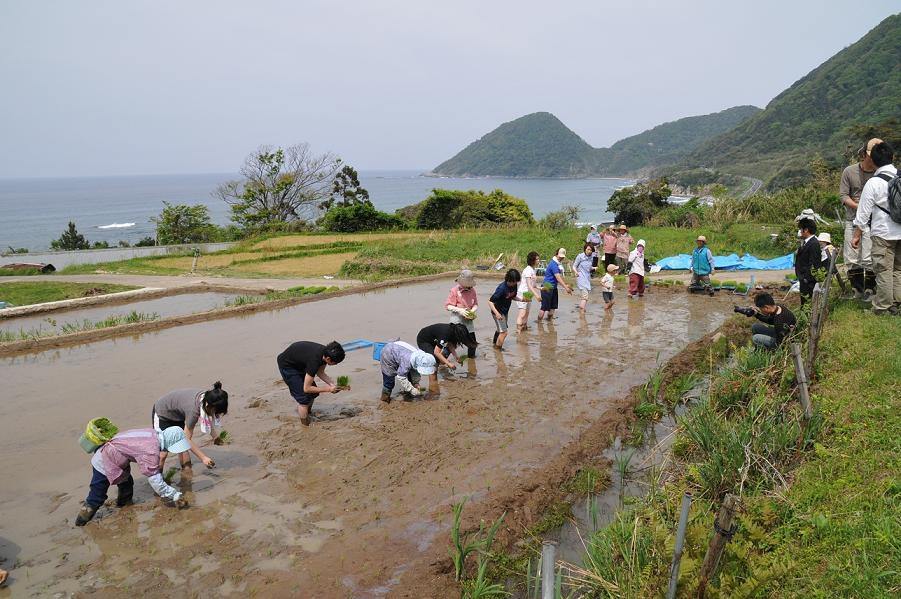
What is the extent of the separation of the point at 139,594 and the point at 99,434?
172 centimetres

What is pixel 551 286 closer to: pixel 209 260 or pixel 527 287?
pixel 527 287

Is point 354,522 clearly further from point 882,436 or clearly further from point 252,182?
point 252,182

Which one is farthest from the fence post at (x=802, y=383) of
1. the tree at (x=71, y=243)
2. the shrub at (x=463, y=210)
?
the tree at (x=71, y=243)

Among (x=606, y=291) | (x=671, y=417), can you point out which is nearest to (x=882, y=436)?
(x=671, y=417)

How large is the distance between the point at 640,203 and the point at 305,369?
1172 inches

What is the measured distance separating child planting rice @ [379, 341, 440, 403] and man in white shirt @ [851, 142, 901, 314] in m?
5.86

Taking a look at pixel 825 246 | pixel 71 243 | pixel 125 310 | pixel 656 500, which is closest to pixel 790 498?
pixel 656 500

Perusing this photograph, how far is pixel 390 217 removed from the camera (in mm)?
39969

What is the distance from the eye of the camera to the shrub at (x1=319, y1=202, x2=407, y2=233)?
38.1 metres

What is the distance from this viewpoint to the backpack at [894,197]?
6.81 meters

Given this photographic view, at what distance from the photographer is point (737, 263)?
59.4 feet

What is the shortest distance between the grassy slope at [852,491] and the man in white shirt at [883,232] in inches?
45.2

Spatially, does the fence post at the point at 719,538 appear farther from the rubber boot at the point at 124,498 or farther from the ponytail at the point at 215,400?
the rubber boot at the point at 124,498

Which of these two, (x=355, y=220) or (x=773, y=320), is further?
(x=355, y=220)
